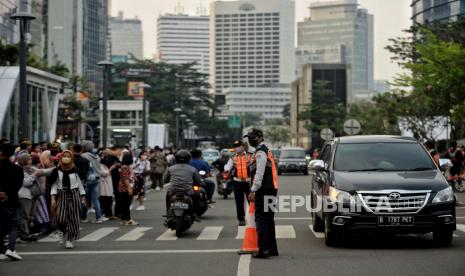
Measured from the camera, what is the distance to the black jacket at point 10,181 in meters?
12.8

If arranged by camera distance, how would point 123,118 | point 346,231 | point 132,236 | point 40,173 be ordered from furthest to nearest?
1. point 123,118
2. point 132,236
3. point 40,173
4. point 346,231

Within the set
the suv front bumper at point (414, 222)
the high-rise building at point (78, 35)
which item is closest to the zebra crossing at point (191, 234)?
the suv front bumper at point (414, 222)

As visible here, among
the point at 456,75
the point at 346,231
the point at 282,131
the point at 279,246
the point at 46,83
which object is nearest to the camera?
the point at 346,231

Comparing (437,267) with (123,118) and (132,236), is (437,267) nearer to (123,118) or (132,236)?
(132,236)

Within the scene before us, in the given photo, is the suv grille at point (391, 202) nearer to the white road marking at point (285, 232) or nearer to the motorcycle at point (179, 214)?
the white road marking at point (285, 232)

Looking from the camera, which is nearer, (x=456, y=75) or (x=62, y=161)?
(x=62, y=161)

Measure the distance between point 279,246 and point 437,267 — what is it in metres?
3.59

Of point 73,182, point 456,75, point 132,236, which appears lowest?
point 132,236

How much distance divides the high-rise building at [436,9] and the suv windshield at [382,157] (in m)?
73.1

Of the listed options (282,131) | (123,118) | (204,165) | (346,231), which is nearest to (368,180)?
(346,231)

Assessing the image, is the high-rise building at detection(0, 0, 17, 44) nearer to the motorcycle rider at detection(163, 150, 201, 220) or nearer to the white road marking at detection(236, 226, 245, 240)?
the white road marking at detection(236, 226, 245, 240)

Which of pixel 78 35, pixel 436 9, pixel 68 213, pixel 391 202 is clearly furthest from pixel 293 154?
pixel 78 35

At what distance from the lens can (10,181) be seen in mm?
12867

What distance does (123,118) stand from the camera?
271 ft
